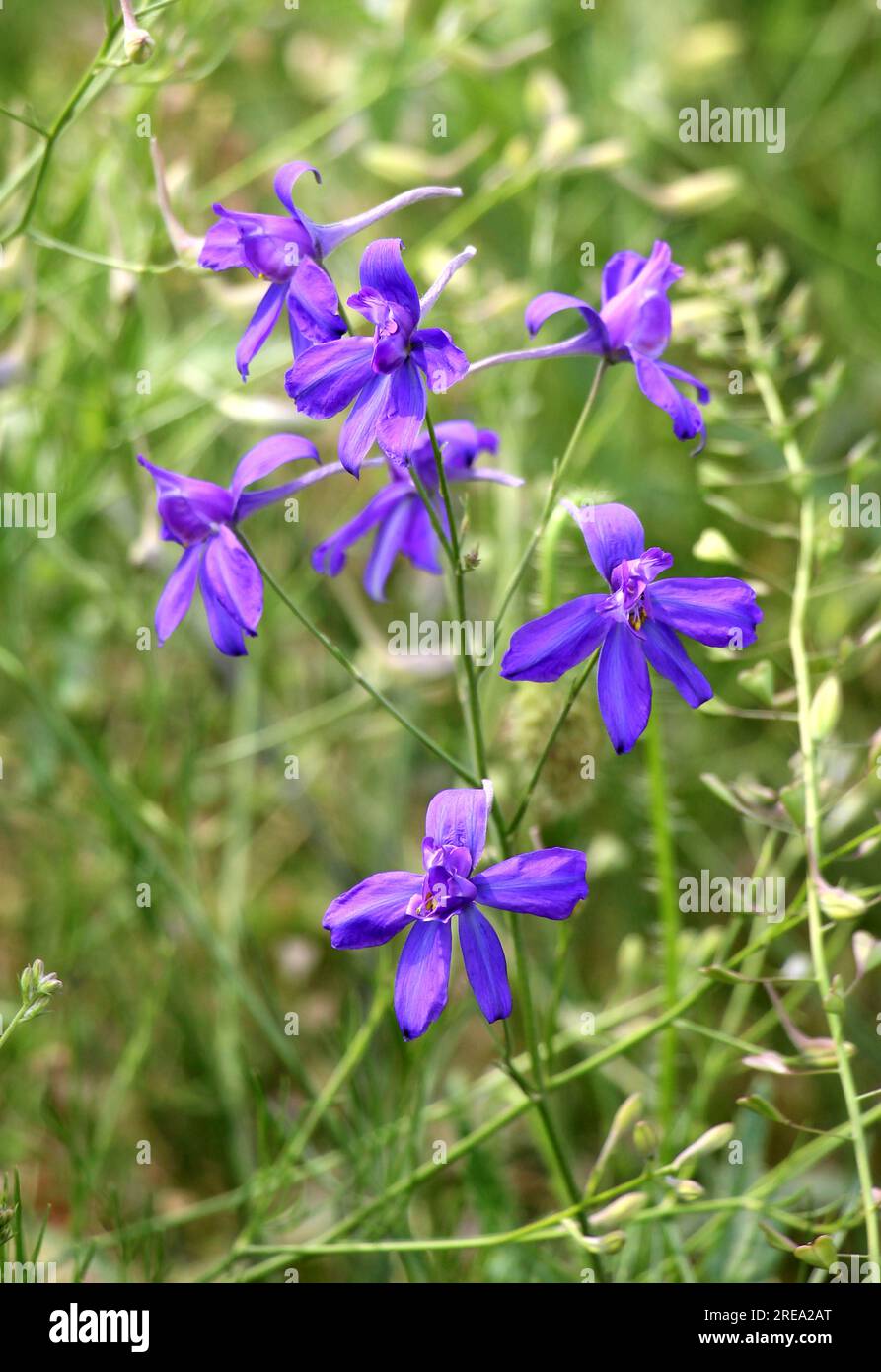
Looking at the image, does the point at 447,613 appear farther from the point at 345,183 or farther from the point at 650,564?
the point at 650,564

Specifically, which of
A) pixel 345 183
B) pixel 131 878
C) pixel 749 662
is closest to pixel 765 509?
pixel 749 662

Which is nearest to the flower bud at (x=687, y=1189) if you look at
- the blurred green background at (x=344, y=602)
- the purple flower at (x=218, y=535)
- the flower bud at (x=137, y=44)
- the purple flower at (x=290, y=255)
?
the blurred green background at (x=344, y=602)

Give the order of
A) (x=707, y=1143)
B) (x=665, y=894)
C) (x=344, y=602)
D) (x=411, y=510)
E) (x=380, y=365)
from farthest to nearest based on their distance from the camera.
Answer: (x=344, y=602)
(x=665, y=894)
(x=411, y=510)
(x=707, y=1143)
(x=380, y=365)

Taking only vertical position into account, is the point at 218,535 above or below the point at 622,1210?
above

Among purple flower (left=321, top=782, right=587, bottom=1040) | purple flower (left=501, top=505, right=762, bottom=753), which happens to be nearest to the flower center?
purple flower (left=321, top=782, right=587, bottom=1040)

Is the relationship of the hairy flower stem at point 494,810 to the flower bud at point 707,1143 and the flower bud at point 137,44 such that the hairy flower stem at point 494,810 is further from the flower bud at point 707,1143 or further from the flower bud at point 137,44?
the flower bud at point 137,44

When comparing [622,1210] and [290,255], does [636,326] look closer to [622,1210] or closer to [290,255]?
[290,255]

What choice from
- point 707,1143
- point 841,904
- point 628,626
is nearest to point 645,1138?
point 707,1143

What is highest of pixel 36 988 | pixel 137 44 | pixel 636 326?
pixel 137 44
